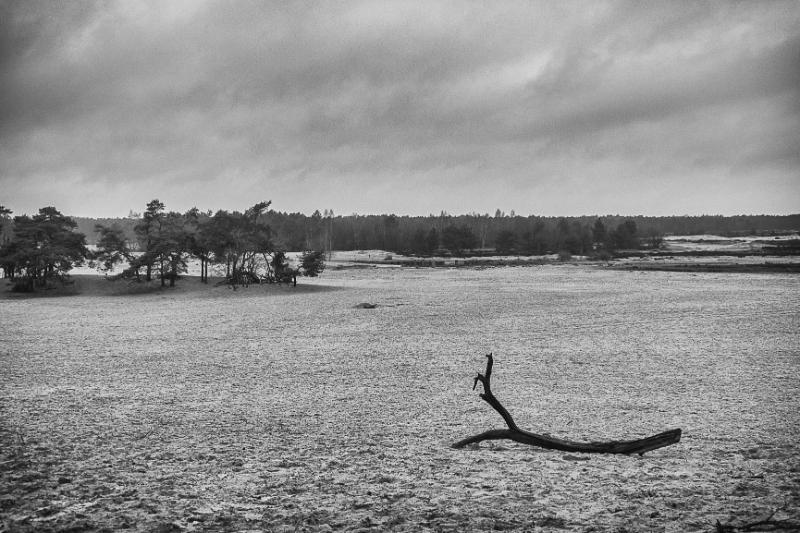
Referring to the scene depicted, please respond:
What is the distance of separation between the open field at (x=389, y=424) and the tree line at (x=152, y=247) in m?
17.5

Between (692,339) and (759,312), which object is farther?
(759,312)

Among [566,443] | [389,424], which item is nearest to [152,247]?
[389,424]

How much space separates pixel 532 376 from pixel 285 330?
459 inches

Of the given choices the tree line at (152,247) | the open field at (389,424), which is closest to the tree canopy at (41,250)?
the tree line at (152,247)

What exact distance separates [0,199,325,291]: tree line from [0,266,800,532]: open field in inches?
688

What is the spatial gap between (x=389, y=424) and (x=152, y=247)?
118 feet

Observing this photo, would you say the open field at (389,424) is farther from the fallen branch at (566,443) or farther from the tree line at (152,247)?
the tree line at (152,247)

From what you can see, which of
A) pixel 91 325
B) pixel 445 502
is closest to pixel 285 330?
pixel 91 325

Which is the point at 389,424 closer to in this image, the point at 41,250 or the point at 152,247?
the point at 152,247

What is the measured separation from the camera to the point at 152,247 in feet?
135

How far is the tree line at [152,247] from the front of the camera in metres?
Result: 38.6

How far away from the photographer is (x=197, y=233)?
42.8m

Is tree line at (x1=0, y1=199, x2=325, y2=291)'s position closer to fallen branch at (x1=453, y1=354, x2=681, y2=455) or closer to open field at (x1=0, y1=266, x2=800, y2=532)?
open field at (x1=0, y1=266, x2=800, y2=532)

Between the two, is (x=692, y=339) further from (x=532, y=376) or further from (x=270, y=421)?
(x=270, y=421)
